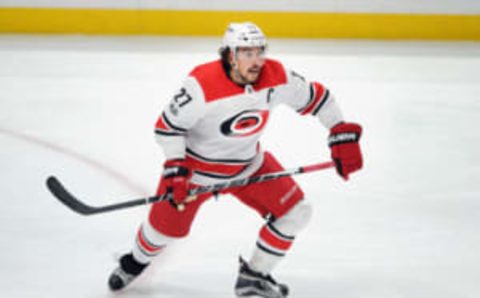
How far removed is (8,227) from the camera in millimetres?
3334

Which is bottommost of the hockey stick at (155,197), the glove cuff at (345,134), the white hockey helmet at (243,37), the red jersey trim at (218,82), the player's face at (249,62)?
the hockey stick at (155,197)

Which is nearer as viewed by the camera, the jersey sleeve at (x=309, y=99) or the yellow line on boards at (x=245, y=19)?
the jersey sleeve at (x=309, y=99)

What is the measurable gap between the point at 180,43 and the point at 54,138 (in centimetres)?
301

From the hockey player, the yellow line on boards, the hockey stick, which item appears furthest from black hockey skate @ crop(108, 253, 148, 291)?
the yellow line on boards

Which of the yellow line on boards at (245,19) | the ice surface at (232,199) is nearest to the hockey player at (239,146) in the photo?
the ice surface at (232,199)

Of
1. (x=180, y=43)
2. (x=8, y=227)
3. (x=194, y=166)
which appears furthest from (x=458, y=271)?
(x=180, y=43)

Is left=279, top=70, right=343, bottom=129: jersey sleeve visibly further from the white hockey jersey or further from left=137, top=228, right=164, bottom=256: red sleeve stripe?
left=137, top=228, right=164, bottom=256: red sleeve stripe

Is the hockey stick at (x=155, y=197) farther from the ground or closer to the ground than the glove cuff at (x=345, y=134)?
closer to the ground

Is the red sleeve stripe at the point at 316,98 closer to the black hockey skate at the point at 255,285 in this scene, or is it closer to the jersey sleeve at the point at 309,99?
the jersey sleeve at the point at 309,99

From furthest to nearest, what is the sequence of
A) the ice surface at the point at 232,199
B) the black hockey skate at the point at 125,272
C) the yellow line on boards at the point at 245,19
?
the yellow line on boards at the point at 245,19 < the ice surface at the point at 232,199 < the black hockey skate at the point at 125,272

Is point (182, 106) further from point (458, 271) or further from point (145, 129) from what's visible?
point (145, 129)

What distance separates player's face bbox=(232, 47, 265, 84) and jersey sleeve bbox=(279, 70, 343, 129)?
174 millimetres

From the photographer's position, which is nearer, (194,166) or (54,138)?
(194,166)

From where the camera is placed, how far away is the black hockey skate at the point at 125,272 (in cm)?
274
